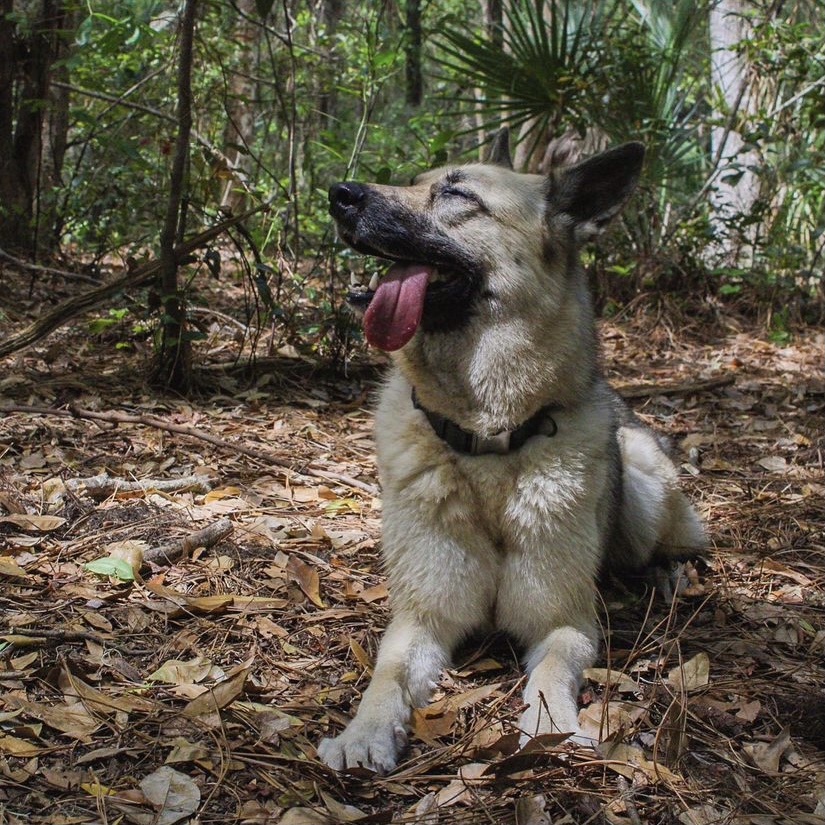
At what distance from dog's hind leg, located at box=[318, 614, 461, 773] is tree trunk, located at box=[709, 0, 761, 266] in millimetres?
5361

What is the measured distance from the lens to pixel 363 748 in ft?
7.77

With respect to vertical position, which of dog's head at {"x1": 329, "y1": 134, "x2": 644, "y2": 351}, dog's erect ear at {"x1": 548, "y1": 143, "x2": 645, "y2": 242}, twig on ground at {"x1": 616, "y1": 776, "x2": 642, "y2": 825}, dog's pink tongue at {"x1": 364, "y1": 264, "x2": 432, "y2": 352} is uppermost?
dog's erect ear at {"x1": 548, "y1": 143, "x2": 645, "y2": 242}

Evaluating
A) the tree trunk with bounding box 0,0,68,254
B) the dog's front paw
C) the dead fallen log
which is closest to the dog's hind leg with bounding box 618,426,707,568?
the dog's front paw

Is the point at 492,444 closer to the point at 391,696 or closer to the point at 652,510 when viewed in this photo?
the point at 391,696

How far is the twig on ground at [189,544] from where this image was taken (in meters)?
3.33

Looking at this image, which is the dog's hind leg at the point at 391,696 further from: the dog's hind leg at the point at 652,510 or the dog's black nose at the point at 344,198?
the dog's black nose at the point at 344,198

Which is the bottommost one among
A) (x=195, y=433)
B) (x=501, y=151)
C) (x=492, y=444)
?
(x=195, y=433)

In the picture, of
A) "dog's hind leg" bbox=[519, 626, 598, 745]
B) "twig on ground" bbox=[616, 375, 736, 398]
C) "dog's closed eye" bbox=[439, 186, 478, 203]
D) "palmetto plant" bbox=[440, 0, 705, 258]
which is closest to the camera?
"dog's hind leg" bbox=[519, 626, 598, 745]

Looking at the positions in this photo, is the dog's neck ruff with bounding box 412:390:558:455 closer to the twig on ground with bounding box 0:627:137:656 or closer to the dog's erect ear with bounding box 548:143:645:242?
the dog's erect ear with bounding box 548:143:645:242

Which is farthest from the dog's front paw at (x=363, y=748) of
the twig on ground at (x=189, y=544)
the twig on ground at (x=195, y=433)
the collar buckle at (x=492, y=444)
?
the twig on ground at (x=195, y=433)

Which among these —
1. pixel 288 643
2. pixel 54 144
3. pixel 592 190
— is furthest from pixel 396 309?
pixel 54 144

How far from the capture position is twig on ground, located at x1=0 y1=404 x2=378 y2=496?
4449mm

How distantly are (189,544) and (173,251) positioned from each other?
Result: 6.65ft

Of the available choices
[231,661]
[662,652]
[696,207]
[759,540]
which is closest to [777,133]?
[696,207]
